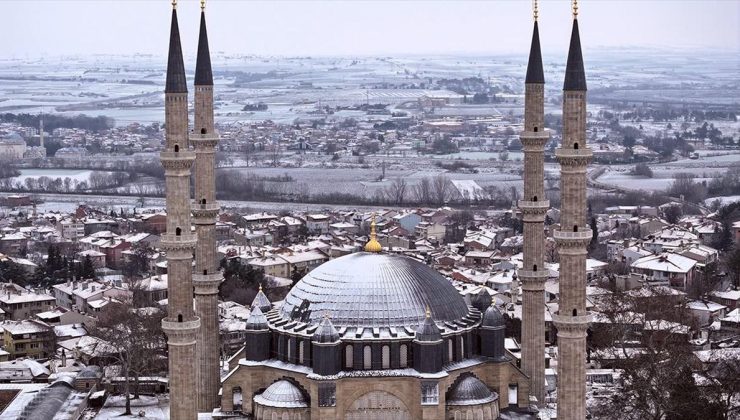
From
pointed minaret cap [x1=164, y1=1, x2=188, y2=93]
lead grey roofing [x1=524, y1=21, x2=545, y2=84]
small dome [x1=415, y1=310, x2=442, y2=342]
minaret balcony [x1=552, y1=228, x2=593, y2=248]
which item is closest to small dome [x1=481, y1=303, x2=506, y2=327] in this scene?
small dome [x1=415, y1=310, x2=442, y2=342]

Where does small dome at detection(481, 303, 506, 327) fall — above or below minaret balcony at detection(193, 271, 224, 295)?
below

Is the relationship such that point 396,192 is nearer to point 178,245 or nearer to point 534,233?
point 534,233

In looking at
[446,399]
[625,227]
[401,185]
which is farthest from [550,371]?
[401,185]

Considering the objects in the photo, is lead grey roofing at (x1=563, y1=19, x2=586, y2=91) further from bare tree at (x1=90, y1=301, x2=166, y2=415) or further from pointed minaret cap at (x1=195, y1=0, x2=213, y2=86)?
bare tree at (x1=90, y1=301, x2=166, y2=415)

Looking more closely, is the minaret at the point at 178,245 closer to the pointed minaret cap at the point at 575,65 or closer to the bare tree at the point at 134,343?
the pointed minaret cap at the point at 575,65

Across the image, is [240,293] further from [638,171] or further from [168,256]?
[638,171]

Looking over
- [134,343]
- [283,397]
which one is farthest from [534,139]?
[134,343]
